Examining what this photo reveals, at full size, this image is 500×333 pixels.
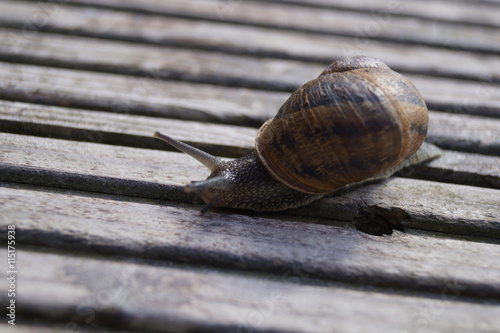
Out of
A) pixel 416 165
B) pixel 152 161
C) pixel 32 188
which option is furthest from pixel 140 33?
pixel 416 165

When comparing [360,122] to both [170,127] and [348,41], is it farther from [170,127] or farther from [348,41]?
[348,41]

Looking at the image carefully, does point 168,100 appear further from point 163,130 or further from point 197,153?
point 197,153

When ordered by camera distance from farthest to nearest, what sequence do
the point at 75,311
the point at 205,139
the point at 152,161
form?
the point at 205,139
the point at 152,161
the point at 75,311

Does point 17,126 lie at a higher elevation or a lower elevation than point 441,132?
lower

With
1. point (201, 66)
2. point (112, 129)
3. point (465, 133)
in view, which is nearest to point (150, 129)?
point (112, 129)

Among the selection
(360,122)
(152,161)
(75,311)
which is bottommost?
(75,311)

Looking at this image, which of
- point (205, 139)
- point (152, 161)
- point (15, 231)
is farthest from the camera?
point (205, 139)

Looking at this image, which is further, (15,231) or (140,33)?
(140,33)

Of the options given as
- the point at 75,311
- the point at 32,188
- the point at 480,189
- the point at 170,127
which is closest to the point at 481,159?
the point at 480,189
